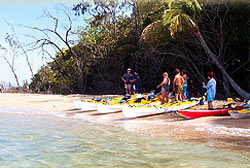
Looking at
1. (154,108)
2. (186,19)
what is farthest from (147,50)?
(154,108)

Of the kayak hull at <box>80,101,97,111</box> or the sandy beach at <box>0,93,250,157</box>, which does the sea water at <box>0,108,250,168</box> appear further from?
the kayak hull at <box>80,101,97,111</box>

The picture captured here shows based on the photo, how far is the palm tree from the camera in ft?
42.2

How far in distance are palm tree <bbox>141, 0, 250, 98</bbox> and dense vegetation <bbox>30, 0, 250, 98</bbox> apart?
158 millimetres

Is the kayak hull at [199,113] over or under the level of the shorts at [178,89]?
under

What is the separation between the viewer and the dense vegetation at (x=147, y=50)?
14.6 meters

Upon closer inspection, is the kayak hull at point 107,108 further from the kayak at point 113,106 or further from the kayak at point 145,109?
the kayak at point 145,109

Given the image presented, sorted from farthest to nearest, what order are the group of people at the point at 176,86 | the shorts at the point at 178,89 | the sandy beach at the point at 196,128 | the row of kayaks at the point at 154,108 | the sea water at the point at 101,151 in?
the shorts at the point at 178,89
the group of people at the point at 176,86
the row of kayaks at the point at 154,108
the sandy beach at the point at 196,128
the sea water at the point at 101,151

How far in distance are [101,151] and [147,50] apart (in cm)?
1344

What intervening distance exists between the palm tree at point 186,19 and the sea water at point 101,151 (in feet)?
23.2

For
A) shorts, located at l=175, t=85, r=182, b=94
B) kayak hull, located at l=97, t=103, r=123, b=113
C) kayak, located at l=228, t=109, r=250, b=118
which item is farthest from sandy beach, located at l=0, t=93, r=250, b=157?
shorts, located at l=175, t=85, r=182, b=94

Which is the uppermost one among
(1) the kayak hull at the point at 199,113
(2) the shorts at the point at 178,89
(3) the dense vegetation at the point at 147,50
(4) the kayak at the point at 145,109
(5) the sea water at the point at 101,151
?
(3) the dense vegetation at the point at 147,50

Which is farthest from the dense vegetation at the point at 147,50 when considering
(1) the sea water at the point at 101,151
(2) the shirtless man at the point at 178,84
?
(1) the sea water at the point at 101,151

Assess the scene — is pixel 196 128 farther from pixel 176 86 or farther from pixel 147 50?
pixel 147 50

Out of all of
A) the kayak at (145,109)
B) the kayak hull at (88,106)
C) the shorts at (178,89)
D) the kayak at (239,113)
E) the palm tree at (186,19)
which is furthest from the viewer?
the palm tree at (186,19)
